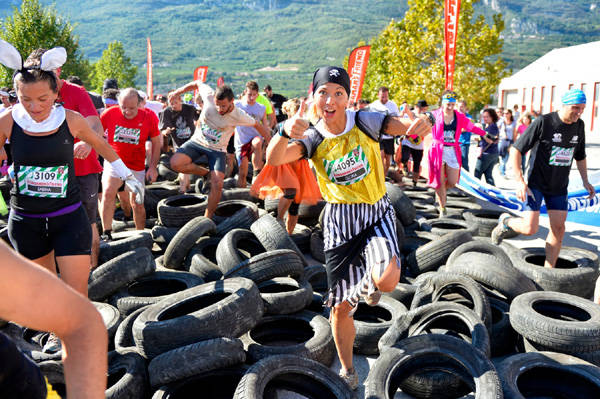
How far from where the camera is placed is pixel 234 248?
559cm

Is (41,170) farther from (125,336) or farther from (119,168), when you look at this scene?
Answer: (125,336)

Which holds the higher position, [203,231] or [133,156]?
[133,156]

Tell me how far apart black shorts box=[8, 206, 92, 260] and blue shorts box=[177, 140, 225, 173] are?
387cm

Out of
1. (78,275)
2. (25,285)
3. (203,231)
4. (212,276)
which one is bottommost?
(212,276)

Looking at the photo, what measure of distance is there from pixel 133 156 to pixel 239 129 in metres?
3.66

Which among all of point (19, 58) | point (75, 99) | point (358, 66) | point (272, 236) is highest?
point (358, 66)

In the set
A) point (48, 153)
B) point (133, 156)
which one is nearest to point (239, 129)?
point (133, 156)

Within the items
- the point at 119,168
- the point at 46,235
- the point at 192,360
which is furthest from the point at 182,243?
the point at 192,360

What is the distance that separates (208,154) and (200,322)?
172 inches

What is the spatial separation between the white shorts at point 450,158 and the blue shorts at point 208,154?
4332mm

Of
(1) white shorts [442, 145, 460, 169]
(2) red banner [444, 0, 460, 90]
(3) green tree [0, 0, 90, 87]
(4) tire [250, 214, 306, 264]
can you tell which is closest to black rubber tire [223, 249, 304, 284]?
(4) tire [250, 214, 306, 264]

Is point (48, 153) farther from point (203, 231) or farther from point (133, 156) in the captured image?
point (133, 156)

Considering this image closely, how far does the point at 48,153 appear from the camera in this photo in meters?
3.59

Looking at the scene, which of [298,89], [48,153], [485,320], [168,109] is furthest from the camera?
[298,89]
